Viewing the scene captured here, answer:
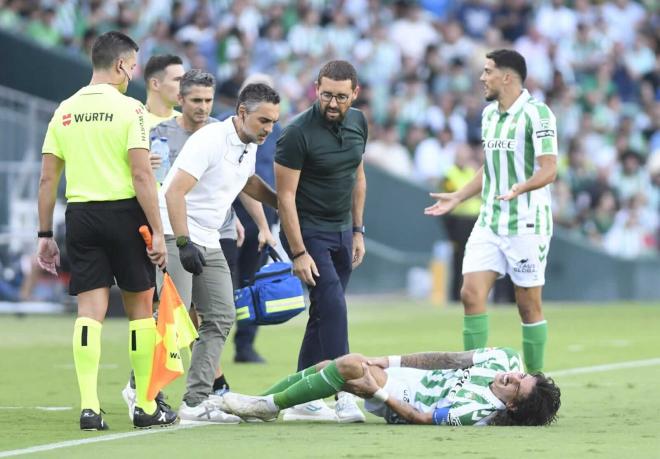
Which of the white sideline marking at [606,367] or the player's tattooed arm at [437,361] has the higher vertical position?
the player's tattooed arm at [437,361]

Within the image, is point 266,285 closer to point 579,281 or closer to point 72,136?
point 72,136

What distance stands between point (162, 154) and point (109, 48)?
5.26ft

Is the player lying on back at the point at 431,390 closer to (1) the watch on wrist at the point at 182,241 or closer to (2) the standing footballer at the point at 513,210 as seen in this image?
(1) the watch on wrist at the point at 182,241

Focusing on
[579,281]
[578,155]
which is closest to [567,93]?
[578,155]

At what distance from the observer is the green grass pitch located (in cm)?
766

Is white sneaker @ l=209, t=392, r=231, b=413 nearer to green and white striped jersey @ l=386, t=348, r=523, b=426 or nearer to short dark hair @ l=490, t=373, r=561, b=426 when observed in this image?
green and white striped jersey @ l=386, t=348, r=523, b=426

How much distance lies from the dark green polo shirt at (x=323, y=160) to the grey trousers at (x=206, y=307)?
69cm

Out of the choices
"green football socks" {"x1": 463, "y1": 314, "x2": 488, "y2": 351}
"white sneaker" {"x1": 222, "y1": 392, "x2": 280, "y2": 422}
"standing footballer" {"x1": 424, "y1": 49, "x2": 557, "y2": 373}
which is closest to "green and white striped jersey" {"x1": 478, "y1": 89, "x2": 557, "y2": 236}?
"standing footballer" {"x1": 424, "y1": 49, "x2": 557, "y2": 373}

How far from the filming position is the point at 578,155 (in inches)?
990

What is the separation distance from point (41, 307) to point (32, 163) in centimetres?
189

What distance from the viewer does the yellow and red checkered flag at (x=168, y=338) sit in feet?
28.4

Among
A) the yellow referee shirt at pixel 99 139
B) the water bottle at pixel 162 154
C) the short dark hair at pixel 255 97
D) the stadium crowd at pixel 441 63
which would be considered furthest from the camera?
the stadium crowd at pixel 441 63

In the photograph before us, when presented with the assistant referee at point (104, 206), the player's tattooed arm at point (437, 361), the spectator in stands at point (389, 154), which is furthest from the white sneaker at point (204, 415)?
the spectator in stands at point (389, 154)

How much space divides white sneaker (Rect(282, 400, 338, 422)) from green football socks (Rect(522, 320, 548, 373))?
1.93 m
